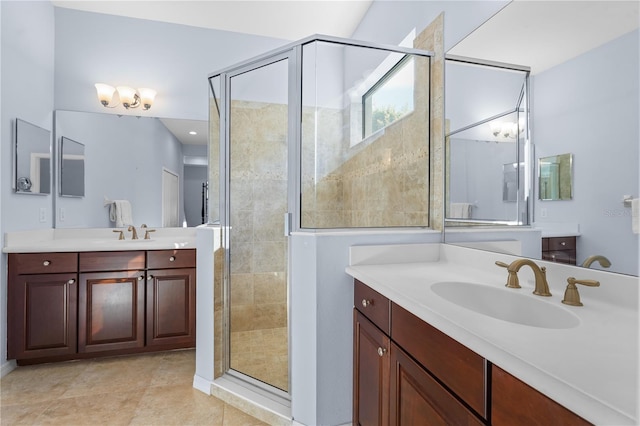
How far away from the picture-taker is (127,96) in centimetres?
279

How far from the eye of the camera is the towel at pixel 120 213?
2791 millimetres

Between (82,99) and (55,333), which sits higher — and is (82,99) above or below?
above

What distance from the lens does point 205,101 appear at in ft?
9.89

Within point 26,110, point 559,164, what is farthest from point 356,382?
point 26,110

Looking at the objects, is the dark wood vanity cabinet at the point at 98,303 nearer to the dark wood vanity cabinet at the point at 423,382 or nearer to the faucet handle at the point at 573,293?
the dark wood vanity cabinet at the point at 423,382

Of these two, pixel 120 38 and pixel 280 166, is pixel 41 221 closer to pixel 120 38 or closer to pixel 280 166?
pixel 120 38

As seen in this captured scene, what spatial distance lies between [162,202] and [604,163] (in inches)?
118

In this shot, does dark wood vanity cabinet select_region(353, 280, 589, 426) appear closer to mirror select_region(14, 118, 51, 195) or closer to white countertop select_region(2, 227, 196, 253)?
white countertop select_region(2, 227, 196, 253)

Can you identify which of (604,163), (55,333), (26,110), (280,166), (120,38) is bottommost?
(55,333)

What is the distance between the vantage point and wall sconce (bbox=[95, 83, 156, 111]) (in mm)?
2754

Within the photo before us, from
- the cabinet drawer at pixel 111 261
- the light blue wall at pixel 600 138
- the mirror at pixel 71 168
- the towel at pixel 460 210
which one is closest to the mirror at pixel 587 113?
the light blue wall at pixel 600 138

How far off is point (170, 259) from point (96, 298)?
0.57 metres

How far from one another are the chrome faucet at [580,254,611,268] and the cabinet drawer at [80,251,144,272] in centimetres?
256

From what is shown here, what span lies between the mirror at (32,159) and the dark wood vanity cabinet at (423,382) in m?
2.59
